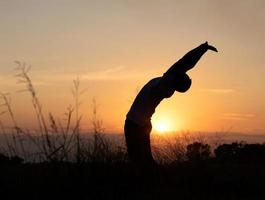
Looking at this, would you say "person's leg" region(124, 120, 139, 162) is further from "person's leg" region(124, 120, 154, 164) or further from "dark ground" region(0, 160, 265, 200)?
"dark ground" region(0, 160, 265, 200)

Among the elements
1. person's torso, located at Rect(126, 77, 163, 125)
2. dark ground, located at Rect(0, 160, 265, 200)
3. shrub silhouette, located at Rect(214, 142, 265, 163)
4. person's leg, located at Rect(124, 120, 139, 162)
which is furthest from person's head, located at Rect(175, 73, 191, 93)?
shrub silhouette, located at Rect(214, 142, 265, 163)

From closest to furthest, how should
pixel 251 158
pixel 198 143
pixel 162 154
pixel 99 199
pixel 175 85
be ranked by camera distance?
pixel 99 199 < pixel 175 85 < pixel 162 154 < pixel 198 143 < pixel 251 158

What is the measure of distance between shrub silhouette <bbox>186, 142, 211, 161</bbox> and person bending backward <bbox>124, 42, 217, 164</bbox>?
42.4 inches

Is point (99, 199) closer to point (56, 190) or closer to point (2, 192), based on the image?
point (56, 190)

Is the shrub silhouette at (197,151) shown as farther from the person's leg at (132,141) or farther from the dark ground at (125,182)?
the person's leg at (132,141)

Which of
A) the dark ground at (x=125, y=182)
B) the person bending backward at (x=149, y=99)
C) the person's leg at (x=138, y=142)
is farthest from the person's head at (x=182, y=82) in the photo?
the dark ground at (x=125, y=182)

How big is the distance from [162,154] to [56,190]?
2.93 m

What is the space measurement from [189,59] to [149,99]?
2.34ft

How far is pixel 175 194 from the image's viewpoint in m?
6.39

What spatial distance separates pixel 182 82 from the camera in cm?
716

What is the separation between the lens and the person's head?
7.13 m

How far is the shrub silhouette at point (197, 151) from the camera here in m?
8.24

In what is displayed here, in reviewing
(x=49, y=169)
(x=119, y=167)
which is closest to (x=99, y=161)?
(x=119, y=167)

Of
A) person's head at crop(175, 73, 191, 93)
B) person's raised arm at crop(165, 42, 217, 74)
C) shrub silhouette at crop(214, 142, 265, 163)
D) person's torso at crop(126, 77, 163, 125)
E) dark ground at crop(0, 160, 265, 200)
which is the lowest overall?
dark ground at crop(0, 160, 265, 200)
